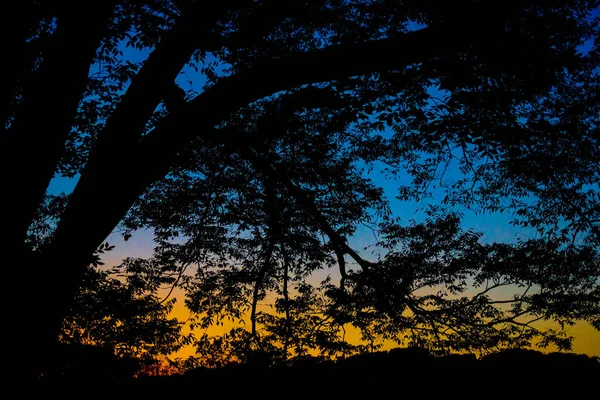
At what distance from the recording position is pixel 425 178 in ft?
29.6

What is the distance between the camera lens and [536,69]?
5004 millimetres

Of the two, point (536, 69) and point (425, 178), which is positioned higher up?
point (425, 178)

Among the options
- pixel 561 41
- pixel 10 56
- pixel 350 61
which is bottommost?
pixel 350 61

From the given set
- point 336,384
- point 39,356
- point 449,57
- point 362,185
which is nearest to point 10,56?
point 39,356

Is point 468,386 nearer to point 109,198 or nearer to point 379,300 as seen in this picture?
point 109,198

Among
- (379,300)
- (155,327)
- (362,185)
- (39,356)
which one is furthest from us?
(362,185)

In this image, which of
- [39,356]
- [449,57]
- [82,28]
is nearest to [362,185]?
[449,57]

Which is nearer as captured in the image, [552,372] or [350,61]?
[552,372]

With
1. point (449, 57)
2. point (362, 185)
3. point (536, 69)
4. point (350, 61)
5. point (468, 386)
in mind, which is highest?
point (362, 185)

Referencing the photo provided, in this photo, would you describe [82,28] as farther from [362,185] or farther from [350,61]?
[362,185]

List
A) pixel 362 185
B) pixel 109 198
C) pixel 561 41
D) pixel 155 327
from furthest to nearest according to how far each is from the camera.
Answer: pixel 362 185 < pixel 155 327 < pixel 561 41 < pixel 109 198

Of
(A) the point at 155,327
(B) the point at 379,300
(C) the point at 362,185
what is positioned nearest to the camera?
(A) the point at 155,327

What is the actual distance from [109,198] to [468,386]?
356 cm

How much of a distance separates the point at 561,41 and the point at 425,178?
3661mm
